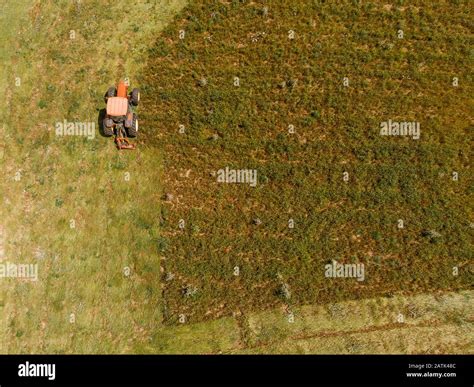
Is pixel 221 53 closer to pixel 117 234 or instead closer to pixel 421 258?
pixel 117 234

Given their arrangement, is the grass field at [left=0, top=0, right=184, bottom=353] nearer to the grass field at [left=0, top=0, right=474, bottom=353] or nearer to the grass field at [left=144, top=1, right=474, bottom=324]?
the grass field at [left=0, top=0, right=474, bottom=353]

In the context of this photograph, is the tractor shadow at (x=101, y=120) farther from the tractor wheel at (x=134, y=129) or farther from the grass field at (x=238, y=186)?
the tractor wheel at (x=134, y=129)

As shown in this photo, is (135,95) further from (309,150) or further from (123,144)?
(309,150)

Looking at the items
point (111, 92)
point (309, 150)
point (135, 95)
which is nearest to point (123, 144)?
point (135, 95)
